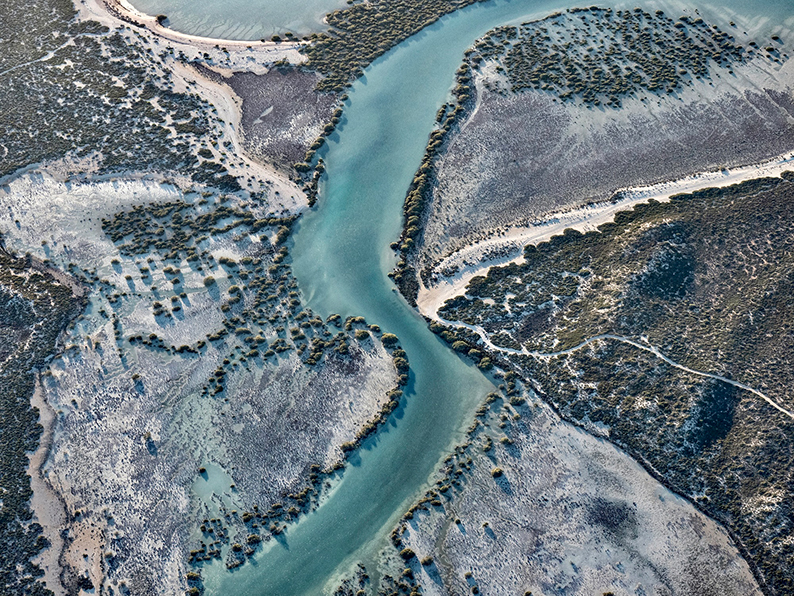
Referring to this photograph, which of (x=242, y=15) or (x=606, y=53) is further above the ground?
(x=606, y=53)

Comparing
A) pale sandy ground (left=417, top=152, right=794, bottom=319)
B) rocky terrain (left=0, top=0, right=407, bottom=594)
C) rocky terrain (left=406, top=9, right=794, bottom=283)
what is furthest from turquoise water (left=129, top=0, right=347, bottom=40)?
pale sandy ground (left=417, top=152, right=794, bottom=319)

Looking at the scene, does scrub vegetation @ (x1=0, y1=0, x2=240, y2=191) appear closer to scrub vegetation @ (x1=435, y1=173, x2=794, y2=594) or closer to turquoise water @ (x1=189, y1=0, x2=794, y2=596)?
turquoise water @ (x1=189, y1=0, x2=794, y2=596)

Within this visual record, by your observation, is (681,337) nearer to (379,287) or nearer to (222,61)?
(379,287)

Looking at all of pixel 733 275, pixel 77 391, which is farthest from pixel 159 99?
pixel 733 275

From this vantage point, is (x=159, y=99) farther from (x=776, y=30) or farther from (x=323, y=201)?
(x=776, y=30)

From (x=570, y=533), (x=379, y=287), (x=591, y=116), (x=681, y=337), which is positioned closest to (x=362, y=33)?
(x=591, y=116)

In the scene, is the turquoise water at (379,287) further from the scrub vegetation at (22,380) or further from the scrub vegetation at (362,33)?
the scrub vegetation at (22,380)
